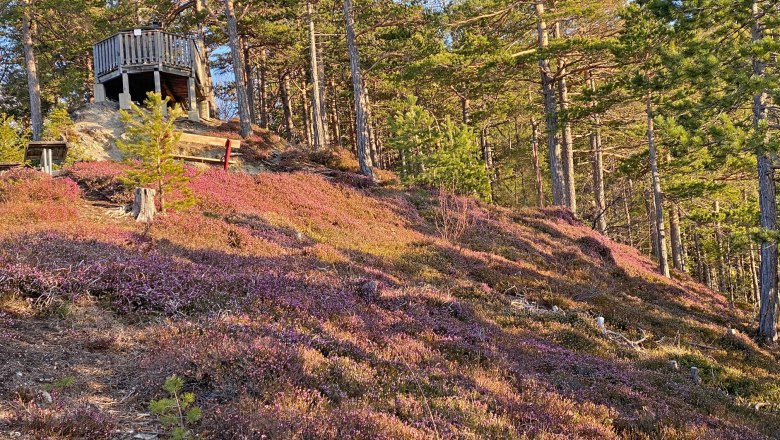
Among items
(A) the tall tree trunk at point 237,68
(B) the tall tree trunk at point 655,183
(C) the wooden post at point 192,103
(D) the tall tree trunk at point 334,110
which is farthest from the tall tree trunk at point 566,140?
(C) the wooden post at point 192,103

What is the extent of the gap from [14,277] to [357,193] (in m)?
12.4

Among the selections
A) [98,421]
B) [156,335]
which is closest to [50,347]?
[156,335]

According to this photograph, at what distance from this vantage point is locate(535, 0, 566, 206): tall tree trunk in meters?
19.9

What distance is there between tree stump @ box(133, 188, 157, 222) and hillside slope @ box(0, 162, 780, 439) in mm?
424

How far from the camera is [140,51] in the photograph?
20.7 meters

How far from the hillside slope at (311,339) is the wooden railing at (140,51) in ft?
30.7

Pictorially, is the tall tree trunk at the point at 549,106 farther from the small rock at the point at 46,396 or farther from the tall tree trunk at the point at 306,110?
the small rock at the point at 46,396

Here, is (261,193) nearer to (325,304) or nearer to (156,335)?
(325,304)

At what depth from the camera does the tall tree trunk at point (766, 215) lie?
12523 millimetres

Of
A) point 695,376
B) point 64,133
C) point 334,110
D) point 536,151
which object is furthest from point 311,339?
point 536,151

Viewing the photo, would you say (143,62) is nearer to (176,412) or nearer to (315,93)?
(315,93)

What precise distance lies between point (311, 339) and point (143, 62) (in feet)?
64.1

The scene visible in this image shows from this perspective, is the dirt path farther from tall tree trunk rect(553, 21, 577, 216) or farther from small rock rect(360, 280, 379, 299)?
tall tree trunk rect(553, 21, 577, 216)

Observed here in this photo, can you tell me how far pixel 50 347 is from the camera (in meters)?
5.30
